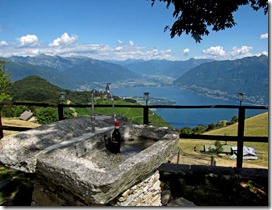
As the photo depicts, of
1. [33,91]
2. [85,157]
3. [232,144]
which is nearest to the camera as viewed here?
[85,157]

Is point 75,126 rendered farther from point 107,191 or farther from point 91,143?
point 107,191

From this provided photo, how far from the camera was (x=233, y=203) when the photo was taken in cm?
377

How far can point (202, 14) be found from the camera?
409 centimetres

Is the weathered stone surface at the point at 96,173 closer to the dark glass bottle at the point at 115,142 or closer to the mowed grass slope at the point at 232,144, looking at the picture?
the dark glass bottle at the point at 115,142

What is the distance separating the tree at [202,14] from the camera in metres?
3.98

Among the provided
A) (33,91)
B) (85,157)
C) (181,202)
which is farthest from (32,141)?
(33,91)

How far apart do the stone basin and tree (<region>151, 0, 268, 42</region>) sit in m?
1.72

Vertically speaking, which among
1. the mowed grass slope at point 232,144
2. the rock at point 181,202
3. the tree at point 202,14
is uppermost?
the tree at point 202,14

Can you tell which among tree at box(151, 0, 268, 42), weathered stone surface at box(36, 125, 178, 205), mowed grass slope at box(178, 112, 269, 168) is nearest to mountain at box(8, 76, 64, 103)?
mowed grass slope at box(178, 112, 269, 168)

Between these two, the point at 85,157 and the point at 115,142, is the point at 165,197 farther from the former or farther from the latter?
the point at 85,157

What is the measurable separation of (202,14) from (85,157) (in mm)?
2759

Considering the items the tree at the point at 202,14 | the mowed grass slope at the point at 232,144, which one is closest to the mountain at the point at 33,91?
the mowed grass slope at the point at 232,144

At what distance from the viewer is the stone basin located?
2291 mm

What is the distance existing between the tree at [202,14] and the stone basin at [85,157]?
67.8 inches
